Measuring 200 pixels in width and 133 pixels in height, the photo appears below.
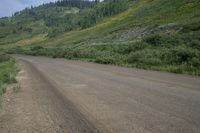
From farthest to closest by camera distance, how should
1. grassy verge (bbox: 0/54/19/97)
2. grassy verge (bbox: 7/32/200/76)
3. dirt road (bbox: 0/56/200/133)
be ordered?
grassy verge (bbox: 7/32/200/76) < grassy verge (bbox: 0/54/19/97) < dirt road (bbox: 0/56/200/133)

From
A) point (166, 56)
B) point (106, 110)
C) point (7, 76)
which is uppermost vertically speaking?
point (166, 56)

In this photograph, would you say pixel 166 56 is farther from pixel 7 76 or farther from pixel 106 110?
pixel 106 110

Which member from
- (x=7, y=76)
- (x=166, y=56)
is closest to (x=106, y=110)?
(x=7, y=76)

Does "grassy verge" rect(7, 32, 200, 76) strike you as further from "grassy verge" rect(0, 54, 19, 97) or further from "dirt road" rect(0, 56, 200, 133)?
"grassy verge" rect(0, 54, 19, 97)

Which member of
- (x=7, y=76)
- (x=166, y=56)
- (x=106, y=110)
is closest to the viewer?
(x=106, y=110)

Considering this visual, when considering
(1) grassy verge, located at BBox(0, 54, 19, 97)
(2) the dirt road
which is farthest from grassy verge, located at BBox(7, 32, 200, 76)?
(1) grassy verge, located at BBox(0, 54, 19, 97)

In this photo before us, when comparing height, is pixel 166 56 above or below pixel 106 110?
above

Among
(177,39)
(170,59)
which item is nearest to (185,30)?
(177,39)

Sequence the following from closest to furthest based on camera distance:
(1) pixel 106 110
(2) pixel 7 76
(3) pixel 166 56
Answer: (1) pixel 106 110
(2) pixel 7 76
(3) pixel 166 56

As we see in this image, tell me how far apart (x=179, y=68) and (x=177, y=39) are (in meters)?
13.2

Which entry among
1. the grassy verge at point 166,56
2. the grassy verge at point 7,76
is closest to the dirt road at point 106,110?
the grassy verge at point 7,76

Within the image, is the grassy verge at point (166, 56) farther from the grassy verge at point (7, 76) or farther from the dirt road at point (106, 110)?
the grassy verge at point (7, 76)

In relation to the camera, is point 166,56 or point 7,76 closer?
point 7,76

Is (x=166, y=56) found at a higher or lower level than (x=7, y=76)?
higher
